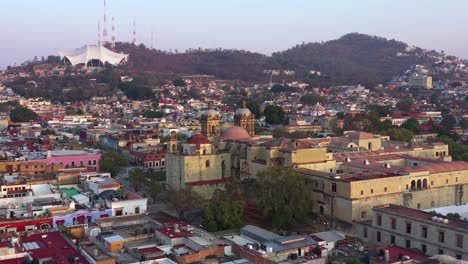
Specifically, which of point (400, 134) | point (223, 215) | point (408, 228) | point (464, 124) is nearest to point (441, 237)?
point (408, 228)

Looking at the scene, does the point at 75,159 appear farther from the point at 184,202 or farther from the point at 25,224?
the point at 25,224

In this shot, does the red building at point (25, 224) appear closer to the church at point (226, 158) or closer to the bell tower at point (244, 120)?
the church at point (226, 158)

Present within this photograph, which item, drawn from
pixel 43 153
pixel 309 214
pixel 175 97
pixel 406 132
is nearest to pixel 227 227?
pixel 309 214

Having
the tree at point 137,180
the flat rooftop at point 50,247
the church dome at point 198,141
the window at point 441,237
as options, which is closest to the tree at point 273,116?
the tree at point 137,180

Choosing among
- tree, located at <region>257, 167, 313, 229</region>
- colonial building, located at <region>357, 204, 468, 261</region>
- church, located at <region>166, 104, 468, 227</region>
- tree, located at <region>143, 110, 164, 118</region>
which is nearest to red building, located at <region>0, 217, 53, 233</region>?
tree, located at <region>257, 167, 313, 229</region>

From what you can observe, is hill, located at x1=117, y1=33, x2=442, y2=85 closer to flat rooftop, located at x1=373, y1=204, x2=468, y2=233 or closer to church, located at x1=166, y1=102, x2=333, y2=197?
church, located at x1=166, y1=102, x2=333, y2=197

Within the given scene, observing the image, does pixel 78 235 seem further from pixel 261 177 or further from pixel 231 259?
pixel 261 177
